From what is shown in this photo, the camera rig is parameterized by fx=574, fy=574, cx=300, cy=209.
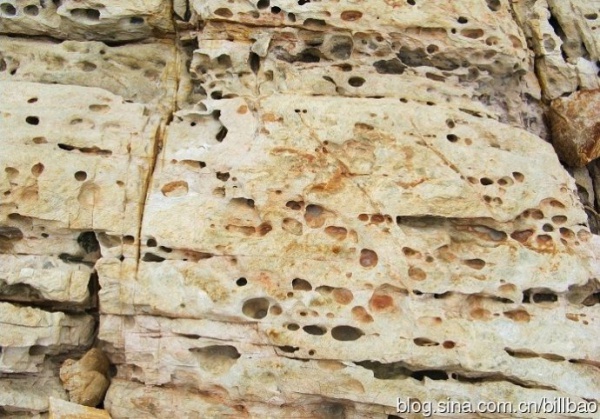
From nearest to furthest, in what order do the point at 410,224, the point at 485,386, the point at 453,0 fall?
1. the point at 485,386
2. the point at 410,224
3. the point at 453,0

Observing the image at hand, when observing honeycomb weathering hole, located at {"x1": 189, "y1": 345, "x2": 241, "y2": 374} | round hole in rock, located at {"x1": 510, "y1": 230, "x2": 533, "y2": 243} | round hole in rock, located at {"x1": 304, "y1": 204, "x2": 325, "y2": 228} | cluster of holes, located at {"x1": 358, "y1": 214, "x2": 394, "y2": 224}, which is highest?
round hole in rock, located at {"x1": 510, "y1": 230, "x2": 533, "y2": 243}

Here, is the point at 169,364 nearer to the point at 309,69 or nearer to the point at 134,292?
the point at 134,292

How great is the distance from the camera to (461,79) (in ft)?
17.8

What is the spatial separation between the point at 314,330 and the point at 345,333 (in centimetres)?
25

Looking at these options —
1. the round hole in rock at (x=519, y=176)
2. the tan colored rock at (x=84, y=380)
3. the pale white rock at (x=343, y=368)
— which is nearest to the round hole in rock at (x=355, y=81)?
the round hole in rock at (x=519, y=176)

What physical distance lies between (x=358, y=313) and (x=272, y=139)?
1618 mm

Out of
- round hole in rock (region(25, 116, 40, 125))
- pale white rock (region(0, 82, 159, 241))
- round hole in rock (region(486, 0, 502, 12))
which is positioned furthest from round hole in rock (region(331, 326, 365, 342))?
round hole in rock (region(486, 0, 502, 12))

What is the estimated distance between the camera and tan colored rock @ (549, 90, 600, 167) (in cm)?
535

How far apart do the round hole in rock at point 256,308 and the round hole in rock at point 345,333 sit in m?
0.57

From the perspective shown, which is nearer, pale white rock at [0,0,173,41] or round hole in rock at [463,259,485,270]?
round hole in rock at [463,259,485,270]

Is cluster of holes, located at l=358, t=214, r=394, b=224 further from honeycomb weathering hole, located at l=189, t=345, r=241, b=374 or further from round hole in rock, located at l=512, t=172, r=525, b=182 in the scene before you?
honeycomb weathering hole, located at l=189, t=345, r=241, b=374

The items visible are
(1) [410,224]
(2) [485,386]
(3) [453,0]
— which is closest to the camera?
(2) [485,386]

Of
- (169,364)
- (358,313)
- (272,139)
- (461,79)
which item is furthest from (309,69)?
(169,364)

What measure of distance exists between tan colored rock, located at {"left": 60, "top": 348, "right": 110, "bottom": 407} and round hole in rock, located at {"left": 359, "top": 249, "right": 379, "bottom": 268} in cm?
244
